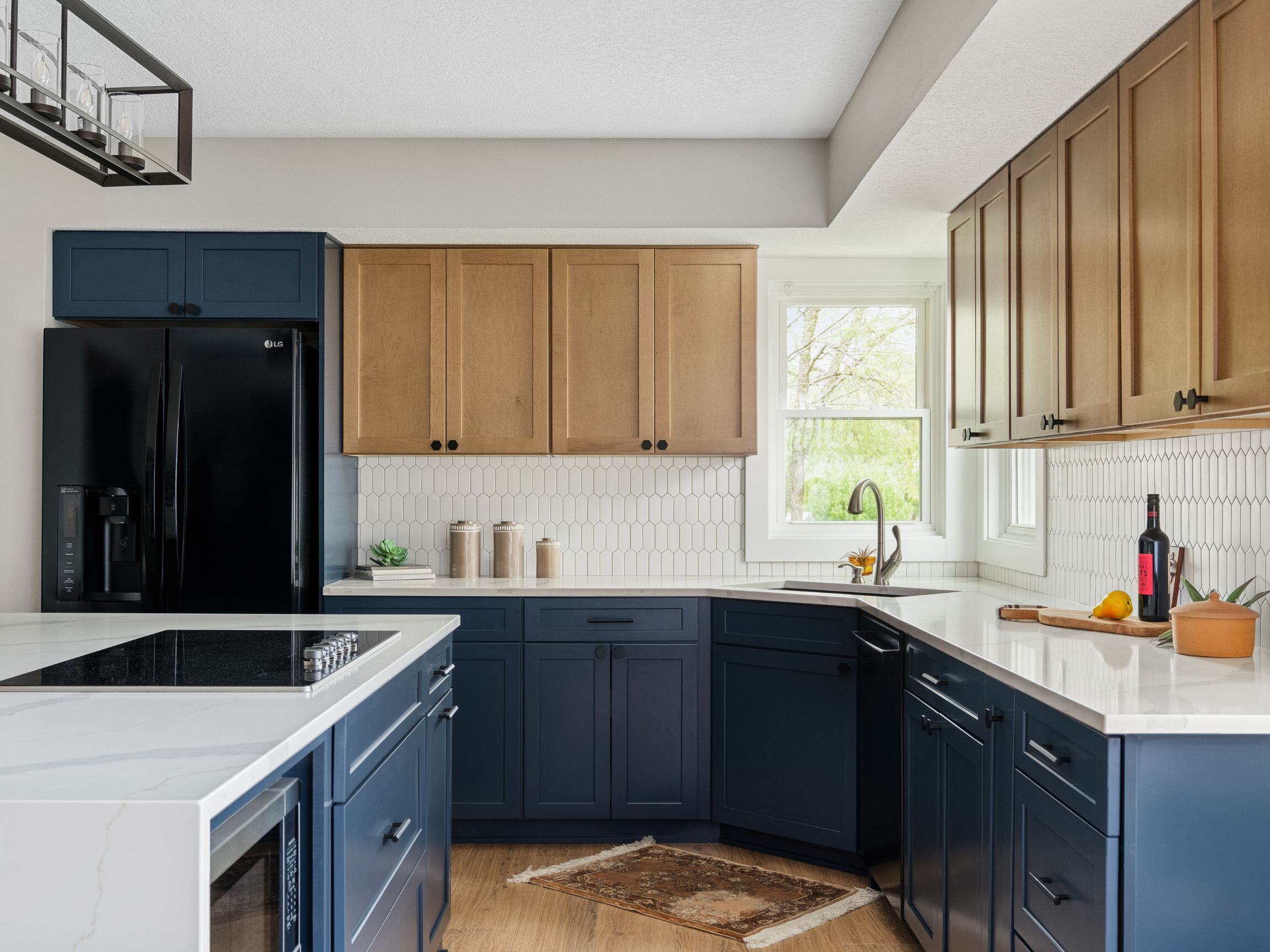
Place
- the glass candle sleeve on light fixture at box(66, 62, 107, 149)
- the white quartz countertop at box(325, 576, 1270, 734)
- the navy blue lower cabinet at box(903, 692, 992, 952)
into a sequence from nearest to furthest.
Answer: the white quartz countertop at box(325, 576, 1270, 734) < the glass candle sleeve on light fixture at box(66, 62, 107, 149) < the navy blue lower cabinet at box(903, 692, 992, 952)

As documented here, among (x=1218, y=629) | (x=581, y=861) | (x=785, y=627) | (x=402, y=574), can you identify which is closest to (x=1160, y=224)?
(x=1218, y=629)

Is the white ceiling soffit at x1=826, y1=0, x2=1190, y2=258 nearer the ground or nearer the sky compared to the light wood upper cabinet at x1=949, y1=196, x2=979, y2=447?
nearer the sky

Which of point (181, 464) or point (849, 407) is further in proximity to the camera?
point (849, 407)

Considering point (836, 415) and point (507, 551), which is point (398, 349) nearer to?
point (507, 551)

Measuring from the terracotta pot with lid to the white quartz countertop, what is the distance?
0.06 ft

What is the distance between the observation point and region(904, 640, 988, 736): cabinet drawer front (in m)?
2.04

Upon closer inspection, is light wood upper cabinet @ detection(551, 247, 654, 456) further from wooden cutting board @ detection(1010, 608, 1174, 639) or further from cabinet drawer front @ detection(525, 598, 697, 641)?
wooden cutting board @ detection(1010, 608, 1174, 639)

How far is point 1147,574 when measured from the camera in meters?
2.33

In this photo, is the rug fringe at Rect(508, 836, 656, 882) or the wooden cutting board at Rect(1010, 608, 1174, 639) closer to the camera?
the wooden cutting board at Rect(1010, 608, 1174, 639)

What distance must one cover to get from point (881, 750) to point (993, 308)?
54.4 inches

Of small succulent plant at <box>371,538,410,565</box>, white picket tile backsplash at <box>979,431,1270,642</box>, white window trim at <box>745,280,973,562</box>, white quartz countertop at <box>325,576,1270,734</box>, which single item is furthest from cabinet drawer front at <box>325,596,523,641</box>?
white picket tile backsplash at <box>979,431,1270,642</box>

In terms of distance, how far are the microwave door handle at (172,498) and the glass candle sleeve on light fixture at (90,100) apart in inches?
63.4

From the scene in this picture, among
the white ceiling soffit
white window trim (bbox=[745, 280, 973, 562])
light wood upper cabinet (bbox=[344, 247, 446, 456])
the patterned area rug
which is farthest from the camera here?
white window trim (bbox=[745, 280, 973, 562])

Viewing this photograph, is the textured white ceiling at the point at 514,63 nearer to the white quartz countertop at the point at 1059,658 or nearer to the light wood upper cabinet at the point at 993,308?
the light wood upper cabinet at the point at 993,308
